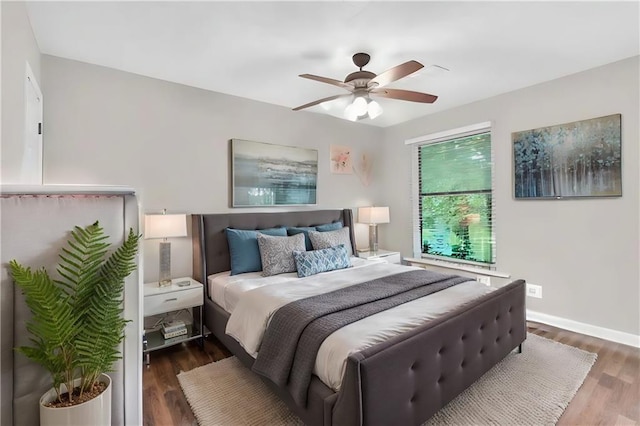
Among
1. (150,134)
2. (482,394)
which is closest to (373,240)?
(482,394)

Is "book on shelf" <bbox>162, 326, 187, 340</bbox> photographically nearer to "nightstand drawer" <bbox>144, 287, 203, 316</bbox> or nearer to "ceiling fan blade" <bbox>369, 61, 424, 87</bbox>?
"nightstand drawer" <bbox>144, 287, 203, 316</bbox>

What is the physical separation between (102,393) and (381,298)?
5.33ft

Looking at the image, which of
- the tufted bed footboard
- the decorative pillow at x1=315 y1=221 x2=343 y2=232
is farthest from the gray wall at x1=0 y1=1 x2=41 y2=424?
the decorative pillow at x1=315 y1=221 x2=343 y2=232

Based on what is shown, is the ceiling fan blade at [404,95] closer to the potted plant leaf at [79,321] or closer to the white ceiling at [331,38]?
the white ceiling at [331,38]

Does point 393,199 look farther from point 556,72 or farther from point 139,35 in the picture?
point 139,35

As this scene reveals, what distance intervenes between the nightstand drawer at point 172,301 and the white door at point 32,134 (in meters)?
1.23

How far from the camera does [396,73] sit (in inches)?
84.5

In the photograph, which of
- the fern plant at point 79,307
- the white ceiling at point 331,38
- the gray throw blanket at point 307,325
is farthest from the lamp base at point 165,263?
the fern plant at point 79,307

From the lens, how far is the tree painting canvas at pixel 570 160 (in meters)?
2.79

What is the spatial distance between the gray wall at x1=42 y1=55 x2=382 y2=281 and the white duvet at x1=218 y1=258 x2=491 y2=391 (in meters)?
0.93

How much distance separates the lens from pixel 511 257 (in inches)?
138

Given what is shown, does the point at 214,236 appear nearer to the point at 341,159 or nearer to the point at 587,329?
the point at 341,159

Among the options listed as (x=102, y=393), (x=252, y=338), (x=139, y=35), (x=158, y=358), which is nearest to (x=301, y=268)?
(x=252, y=338)

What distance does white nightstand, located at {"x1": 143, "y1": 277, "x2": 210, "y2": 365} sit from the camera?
2.57 metres
